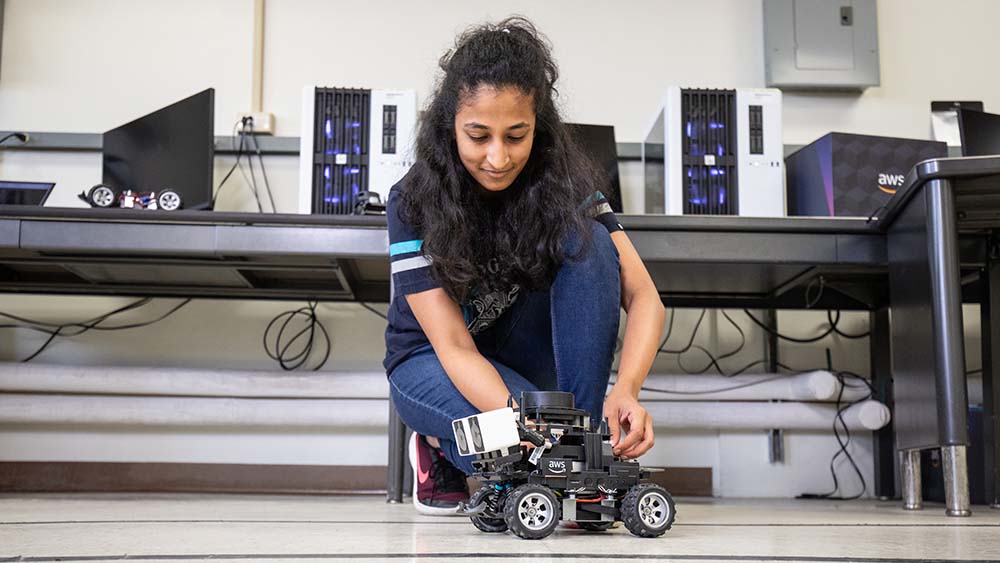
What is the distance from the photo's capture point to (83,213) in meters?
2.03

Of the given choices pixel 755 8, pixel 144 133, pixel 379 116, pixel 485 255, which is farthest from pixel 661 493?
pixel 755 8

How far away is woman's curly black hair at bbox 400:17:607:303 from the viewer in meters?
1.36

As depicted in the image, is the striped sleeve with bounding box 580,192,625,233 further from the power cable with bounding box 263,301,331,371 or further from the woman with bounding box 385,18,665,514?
the power cable with bounding box 263,301,331,371

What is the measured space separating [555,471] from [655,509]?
127 mm

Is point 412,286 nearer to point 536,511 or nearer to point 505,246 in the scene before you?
point 505,246

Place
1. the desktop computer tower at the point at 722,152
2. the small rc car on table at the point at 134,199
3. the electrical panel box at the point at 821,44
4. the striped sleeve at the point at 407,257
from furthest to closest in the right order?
the electrical panel box at the point at 821,44
the desktop computer tower at the point at 722,152
the small rc car on table at the point at 134,199
the striped sleeve at the point at 407,257

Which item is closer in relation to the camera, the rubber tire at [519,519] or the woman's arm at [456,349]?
the rubber tire at [519,519]

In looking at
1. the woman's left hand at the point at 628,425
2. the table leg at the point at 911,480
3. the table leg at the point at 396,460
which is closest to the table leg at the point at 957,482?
the table leg at the point at 911,480

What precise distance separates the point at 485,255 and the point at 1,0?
2.18 m

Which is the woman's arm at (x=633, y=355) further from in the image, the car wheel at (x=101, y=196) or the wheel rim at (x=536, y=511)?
the car wheel at (x=101, y=196)

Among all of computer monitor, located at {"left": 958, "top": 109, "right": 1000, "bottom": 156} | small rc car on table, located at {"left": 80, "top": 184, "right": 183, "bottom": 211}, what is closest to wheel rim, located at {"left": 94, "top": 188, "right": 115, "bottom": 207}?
small rc car on table, located at {"left": 80, "top": 184, "right": 183, "bottom": 211}

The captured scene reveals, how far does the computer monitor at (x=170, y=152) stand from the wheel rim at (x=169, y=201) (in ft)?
0.38

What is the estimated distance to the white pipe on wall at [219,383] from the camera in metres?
2.61

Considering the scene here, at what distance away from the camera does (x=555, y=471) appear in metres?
1.12
